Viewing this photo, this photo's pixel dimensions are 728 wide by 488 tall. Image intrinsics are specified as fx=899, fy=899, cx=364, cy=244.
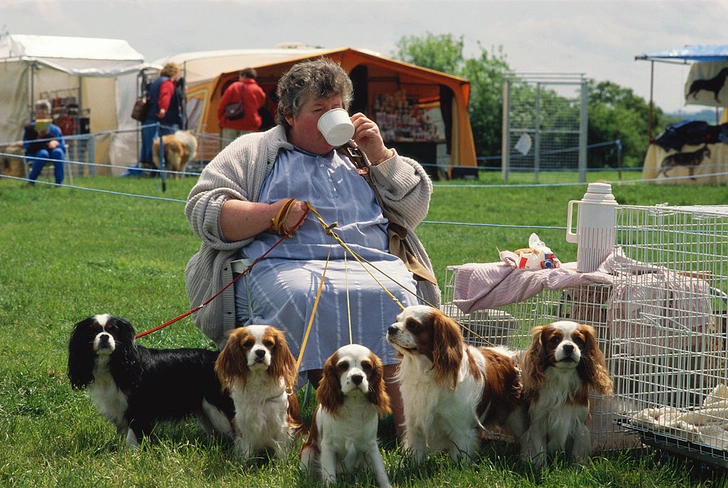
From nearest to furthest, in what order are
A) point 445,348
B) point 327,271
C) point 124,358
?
point 445,348, point 124,358, point 327,271

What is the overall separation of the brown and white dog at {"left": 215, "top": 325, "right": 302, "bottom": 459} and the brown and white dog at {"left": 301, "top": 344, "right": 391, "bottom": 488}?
0.29 meters

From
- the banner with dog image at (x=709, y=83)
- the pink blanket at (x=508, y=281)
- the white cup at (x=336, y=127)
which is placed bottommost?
the pink blanket at (x=508, y=281)

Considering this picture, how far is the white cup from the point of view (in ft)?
14.2

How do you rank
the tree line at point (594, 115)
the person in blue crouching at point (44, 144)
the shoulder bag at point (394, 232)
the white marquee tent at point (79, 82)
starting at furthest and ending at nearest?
the tree line at point (594, 115) < the white marquee tent at point (79, 82) < the person in blue crouching at point (44, 144) < the shoulder bag at point (394, 232)

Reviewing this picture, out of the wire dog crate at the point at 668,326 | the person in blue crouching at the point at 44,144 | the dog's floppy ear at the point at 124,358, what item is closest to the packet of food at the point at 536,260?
the wire dog crate at the point at 668,326

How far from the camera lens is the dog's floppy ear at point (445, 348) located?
356 centimetres

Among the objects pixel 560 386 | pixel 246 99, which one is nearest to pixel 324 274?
pixel 560 386

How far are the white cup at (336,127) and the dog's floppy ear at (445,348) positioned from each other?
3.81 ft

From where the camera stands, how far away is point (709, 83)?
18.3 metres

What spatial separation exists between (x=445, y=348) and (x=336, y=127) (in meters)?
1.32

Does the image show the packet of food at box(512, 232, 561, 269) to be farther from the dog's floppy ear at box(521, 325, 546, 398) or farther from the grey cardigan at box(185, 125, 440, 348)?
the dog's floppy ear at box(521, 325, 546, 398)

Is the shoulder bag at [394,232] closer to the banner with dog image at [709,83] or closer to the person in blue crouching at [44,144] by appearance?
the person in blue crouching at [44,144]

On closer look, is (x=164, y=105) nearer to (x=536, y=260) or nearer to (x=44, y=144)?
(x=44, y=144)

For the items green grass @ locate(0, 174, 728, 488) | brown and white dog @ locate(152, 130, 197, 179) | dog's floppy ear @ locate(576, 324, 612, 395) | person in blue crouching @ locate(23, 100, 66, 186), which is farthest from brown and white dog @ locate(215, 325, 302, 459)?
brown and white dog @ locate(152, 130, 197, 179)
